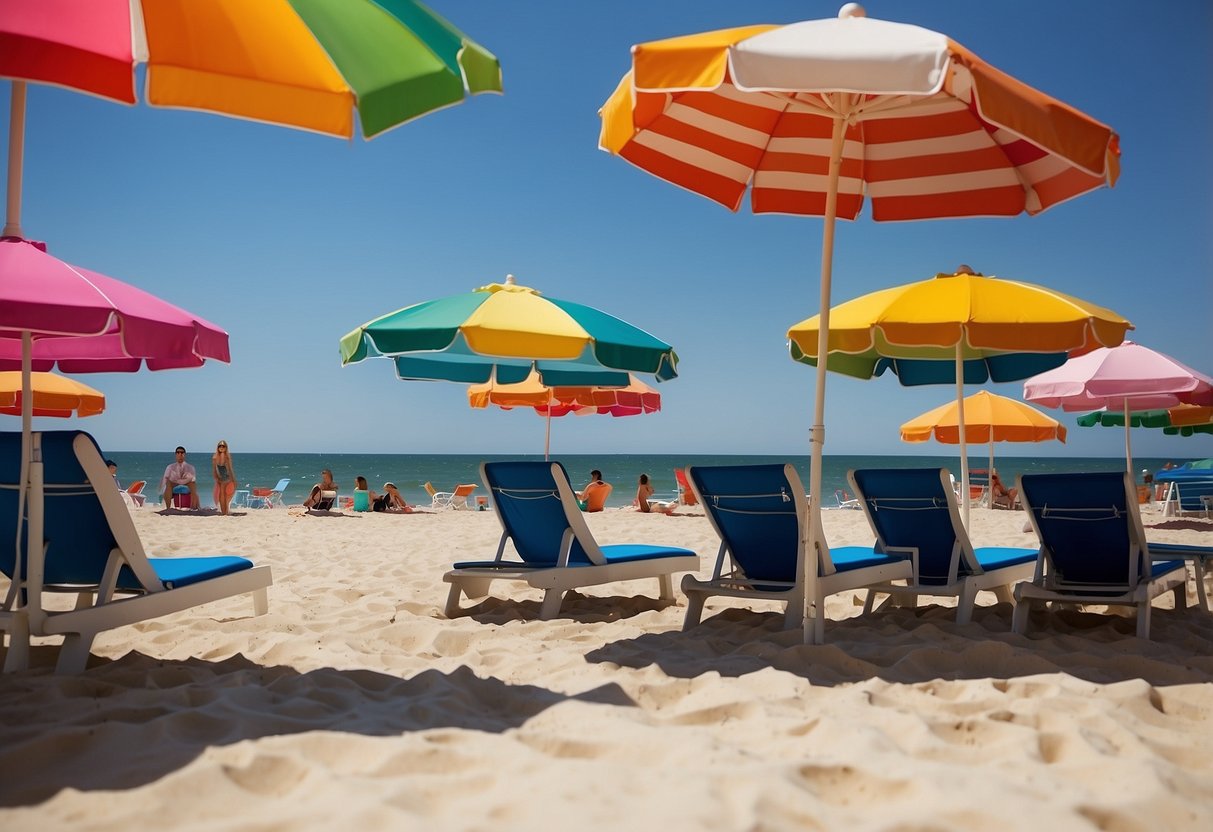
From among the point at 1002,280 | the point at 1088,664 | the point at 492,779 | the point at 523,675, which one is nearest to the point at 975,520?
the point at 1002,280

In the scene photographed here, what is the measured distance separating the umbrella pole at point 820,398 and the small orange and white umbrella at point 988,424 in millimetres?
11479

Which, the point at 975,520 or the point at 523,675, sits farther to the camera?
the point at 975,520

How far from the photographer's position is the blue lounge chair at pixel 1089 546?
14.4ft

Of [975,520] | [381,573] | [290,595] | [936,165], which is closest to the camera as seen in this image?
[936,165]

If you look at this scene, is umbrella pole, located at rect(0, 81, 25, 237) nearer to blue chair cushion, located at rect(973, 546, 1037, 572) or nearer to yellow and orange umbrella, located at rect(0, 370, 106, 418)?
blue chair cushion, located at rect(973, 546, 1037, 572)

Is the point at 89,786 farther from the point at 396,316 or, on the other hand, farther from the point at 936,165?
the point at 936,165

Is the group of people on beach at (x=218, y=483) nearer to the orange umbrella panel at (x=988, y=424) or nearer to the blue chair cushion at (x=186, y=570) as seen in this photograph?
the orange umbrella panel at (x=988, y=424)

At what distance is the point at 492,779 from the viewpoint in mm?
2311

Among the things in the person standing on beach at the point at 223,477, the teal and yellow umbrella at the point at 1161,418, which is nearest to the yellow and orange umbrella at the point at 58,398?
the person standing on beach at the point at 223,477

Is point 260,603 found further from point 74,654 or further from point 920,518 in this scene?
point 920,518

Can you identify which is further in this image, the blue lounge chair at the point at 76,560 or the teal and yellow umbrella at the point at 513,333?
the teal and yellow umbrella at the point at 513,333

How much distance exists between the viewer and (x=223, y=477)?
14375mm

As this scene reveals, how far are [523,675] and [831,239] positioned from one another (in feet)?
7.91

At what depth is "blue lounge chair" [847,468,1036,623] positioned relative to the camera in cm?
471
